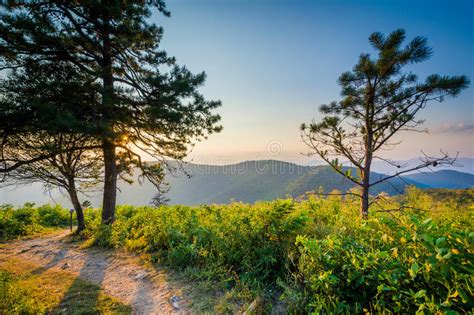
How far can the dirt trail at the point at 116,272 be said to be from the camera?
4.12 meters

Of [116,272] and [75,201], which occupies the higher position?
[75,201]

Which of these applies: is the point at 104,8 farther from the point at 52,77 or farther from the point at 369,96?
the point at 369,96

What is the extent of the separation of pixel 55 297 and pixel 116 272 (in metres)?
1.44

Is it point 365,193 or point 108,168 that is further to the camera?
point 108,168

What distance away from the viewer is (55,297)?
4445mm

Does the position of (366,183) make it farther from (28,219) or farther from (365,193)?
(28,219)

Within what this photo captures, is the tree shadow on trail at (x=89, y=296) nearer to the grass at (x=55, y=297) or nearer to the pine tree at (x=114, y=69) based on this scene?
the grass at (x=55, y=297)

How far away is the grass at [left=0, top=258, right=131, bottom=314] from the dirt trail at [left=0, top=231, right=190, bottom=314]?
0.81ft

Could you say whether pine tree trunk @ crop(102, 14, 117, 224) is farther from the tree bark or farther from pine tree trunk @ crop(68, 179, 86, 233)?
the tree bark

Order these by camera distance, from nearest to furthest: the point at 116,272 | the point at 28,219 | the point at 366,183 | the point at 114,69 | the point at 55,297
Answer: the point at 55,297 → the point at 366,183 → the point at 116,272 → the point at 114,69 → the point at 28,219

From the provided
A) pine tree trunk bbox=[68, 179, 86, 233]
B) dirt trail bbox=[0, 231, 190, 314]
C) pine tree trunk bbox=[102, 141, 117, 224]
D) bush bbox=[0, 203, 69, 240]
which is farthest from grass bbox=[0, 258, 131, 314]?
bush bbox=[0, 203, 69, 240]

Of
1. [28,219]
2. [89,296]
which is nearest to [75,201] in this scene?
[28,219]

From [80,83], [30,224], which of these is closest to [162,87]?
[80,83]

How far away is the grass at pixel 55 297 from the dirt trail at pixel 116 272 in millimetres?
248
